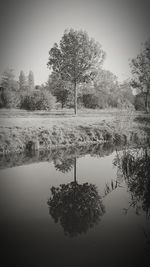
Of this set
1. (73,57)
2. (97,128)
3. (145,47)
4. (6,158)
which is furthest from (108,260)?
(145,47)

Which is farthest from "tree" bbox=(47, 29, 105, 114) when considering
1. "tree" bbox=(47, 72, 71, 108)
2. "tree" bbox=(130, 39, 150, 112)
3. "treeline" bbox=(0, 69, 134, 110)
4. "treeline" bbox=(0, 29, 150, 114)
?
"tree" bbox=(130, 39, 150, 112)

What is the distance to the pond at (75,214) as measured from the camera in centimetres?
547

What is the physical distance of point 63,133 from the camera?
61.0ft

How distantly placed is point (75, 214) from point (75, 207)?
52cm

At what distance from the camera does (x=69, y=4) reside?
27.0 meters

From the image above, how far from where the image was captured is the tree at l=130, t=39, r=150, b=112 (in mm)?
31547

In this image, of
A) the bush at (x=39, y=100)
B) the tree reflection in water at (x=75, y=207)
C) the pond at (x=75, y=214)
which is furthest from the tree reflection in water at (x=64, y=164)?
the bush at (x=39, y=100)

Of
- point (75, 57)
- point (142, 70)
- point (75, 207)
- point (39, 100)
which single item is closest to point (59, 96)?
point (39, 100)

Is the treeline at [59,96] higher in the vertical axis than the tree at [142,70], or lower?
lower

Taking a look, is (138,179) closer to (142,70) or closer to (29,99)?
(142,70)

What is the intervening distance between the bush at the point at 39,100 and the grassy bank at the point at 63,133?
14342mm

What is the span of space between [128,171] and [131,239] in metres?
5.00

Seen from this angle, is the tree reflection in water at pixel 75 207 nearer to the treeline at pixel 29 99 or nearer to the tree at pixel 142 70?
the tree at pixel 142 70

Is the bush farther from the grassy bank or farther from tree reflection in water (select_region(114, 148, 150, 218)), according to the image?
tree reflection in water (select_region(114, 148, 150, 218))
